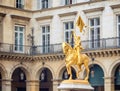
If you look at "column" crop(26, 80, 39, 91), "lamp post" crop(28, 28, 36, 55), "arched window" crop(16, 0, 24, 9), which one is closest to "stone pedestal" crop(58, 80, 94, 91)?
"column" crop(26, 80, 39, 91)

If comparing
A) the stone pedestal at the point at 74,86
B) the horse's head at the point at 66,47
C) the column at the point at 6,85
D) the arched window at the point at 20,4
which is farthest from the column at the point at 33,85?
the stone pedestal at the point at 74,86

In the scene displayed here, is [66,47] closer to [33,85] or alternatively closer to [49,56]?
[49,56]

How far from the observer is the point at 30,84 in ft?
182

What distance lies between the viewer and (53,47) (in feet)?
179

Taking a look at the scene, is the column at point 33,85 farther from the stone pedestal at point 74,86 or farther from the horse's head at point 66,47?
the stone pedestal at point 74,86

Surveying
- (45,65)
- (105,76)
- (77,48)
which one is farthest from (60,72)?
(77,48)

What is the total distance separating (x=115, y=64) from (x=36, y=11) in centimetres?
1162

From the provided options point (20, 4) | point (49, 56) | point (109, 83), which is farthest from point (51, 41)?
point (109, 83)

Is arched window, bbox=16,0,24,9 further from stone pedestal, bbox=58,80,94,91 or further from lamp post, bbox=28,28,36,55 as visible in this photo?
stone pedestal, bbox=58,80,94,91

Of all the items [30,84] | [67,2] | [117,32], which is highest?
[67,2]

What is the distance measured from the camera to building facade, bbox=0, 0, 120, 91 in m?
50.2

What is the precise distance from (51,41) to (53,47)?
43.2 inches

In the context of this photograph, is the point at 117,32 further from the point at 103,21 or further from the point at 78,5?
the point at 78,5

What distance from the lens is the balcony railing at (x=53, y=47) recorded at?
49.8 metres
